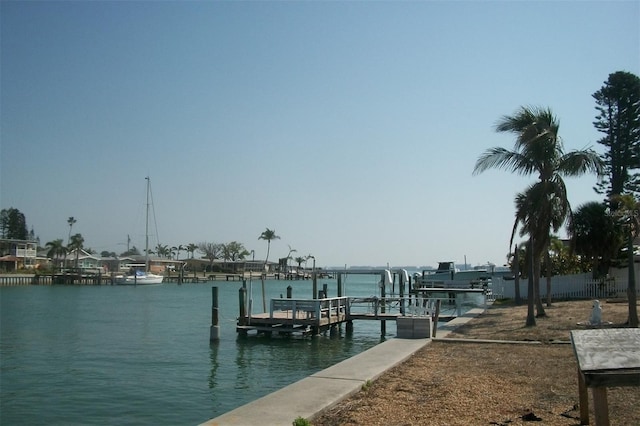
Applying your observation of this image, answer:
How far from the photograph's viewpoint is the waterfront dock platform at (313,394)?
903 centimetres

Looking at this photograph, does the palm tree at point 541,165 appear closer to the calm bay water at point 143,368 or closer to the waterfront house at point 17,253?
the calm bay water at point 143,368

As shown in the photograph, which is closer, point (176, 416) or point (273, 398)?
point (273, 398)

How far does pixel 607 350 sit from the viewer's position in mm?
6148

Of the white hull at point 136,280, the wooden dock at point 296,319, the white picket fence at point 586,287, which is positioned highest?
the white picket fence at point 586,287

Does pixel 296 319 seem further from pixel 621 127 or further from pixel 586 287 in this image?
pixel 621 127

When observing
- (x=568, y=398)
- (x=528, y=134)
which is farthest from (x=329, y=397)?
(x=528, y=134)

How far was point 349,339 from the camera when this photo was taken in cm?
2894

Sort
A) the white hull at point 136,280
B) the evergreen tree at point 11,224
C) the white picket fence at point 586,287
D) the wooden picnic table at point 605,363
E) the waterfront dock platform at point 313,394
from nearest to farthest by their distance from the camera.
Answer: the wooden picnic table at point 605,363 < the waterfront dock platform at point 313,394 < the white picket fence at point 586,287 < the white hull at point 136,280 < the evergreen tree at point 11,224

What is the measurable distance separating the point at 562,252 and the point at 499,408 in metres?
37.4

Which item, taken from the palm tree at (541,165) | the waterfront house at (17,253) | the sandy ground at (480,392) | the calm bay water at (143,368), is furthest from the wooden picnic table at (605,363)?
the waterfront house at (17,253)

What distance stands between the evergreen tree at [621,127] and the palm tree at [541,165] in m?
25.6

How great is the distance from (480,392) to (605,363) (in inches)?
197

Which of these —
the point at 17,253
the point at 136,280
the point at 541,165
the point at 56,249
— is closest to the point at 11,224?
the point at 56,249

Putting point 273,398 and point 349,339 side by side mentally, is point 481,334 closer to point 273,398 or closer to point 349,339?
point 349,339
